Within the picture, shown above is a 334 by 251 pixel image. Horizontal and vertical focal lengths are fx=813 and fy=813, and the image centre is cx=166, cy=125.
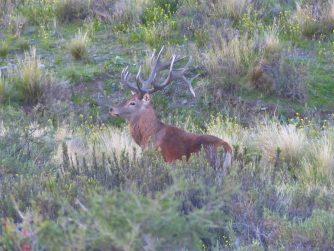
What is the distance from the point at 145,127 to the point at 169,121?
229 centimetres

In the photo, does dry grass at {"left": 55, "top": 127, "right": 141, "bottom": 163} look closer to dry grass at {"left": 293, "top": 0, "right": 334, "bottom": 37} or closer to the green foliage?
the green foliage

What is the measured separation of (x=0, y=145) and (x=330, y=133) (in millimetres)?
4091

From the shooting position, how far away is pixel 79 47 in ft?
44.9

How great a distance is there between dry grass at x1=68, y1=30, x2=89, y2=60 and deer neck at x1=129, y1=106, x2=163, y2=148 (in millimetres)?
4162

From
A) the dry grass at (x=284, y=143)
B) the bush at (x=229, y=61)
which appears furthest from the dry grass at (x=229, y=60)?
the dry grass at (x=284, y=143)

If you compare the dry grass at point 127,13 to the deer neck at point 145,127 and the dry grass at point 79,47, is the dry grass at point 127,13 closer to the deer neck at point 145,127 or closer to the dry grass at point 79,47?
the dry grass at point 79,47

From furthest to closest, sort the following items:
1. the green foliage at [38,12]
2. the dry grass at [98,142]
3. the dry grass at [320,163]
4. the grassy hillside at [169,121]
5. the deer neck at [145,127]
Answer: the green foliage at [38,12], the deer neck at [145,127], the dry grass at [98,142], the dry grass at [320,163], the grassy hillside at [169,121]

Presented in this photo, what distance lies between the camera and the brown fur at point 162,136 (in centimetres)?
834

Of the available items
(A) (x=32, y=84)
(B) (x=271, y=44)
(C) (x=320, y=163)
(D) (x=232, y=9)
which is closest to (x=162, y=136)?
(C) (x=320, y=163)

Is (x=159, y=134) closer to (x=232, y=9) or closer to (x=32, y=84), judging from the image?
(x=32, y=84)

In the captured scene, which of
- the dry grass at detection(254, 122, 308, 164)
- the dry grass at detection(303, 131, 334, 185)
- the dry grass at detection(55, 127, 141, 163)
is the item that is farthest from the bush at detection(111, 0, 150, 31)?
the dry grass at detection(303, 131, 334, 185)

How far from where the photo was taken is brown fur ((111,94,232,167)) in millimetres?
8344

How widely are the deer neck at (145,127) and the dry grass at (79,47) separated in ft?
13.7

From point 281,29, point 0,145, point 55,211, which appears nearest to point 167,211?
point 55,211
